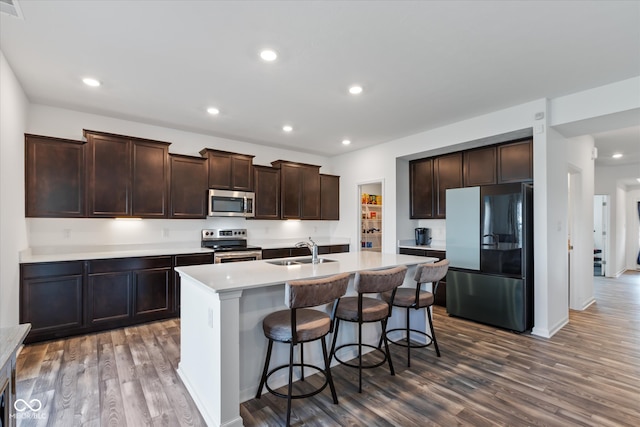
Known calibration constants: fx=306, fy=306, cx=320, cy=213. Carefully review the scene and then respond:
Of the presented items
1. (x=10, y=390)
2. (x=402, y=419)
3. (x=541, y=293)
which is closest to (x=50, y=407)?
(x=10, y=390)

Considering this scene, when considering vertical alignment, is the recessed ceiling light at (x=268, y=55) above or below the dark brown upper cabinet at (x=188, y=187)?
above

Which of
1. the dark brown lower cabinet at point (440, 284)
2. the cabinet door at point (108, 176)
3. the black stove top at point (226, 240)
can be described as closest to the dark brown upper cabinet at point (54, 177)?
the cabinet door at point (108, 176)

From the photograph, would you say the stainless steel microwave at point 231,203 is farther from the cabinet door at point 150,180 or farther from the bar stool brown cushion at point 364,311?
the bar stool brown cushion at point 364,311

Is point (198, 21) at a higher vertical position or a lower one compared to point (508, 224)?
higher

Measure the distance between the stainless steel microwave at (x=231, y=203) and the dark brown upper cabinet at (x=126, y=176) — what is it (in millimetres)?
658

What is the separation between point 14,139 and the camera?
304cm

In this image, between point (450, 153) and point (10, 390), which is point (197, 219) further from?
point (450, 153)

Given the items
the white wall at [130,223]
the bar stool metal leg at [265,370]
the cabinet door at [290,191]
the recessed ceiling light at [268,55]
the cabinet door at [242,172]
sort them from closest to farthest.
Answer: the bar stool metal leg at [265,370] < the recessed ceiling light at [268,55] < the white wall at [130,223] < the cabinet door at [242,172] < the cabinet door at [290,191]

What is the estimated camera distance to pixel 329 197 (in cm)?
628

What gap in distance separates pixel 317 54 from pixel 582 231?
16.1 ft

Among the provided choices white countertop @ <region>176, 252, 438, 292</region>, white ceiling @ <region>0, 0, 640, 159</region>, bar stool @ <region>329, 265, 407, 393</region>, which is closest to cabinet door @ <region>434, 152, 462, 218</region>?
white ceiling @ <region>0, 0, 640, 159</region>

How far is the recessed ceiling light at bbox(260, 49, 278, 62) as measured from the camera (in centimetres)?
256

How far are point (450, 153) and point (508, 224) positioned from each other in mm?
1587

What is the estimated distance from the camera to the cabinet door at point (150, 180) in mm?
4113
